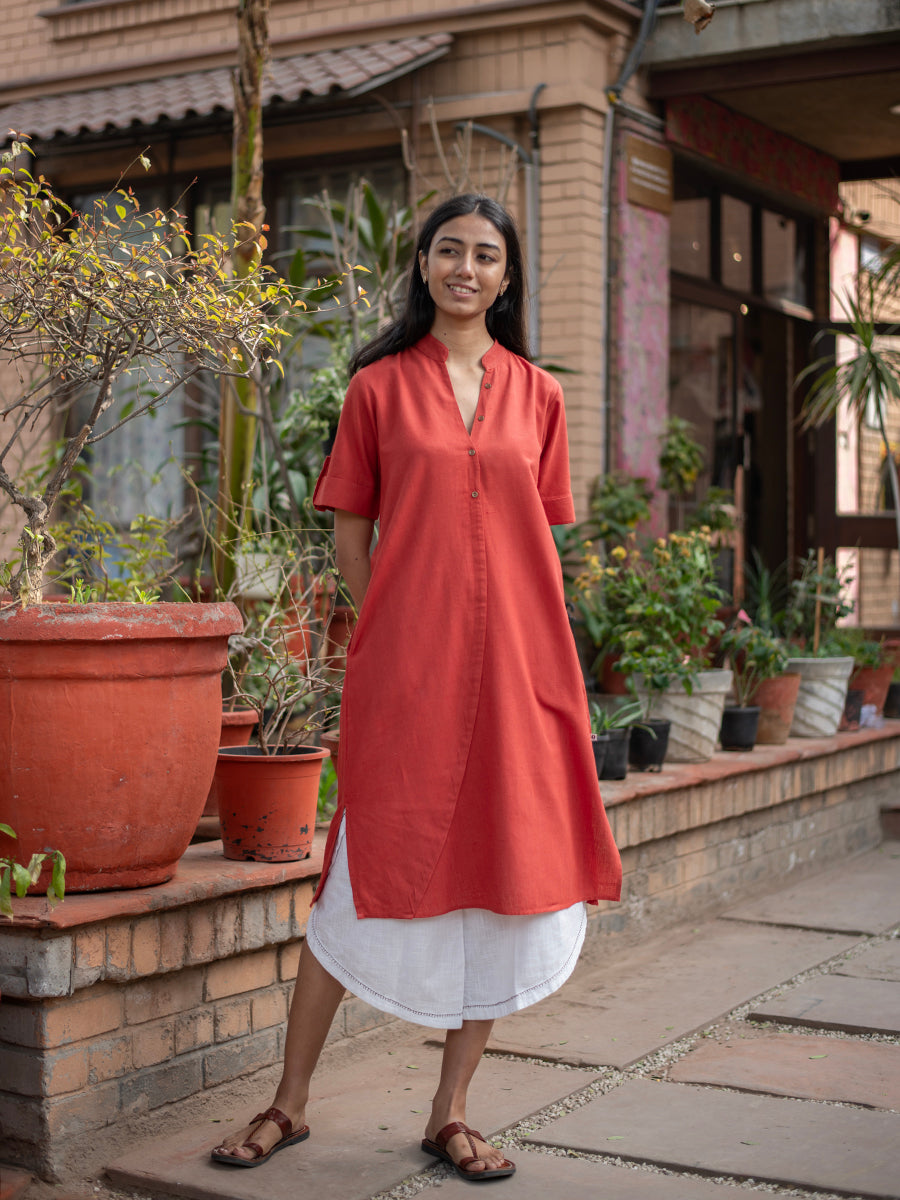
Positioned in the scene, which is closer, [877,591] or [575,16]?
[575,16]

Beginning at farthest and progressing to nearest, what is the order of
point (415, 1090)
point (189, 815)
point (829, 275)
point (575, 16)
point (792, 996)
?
point (829, 275) → point (575, 16) → point (792, 996) → point (415, 1090) → point (189, 815)

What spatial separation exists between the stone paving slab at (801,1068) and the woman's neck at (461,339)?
1.80 m

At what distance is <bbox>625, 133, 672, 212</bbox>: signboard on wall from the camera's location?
22.8 ft

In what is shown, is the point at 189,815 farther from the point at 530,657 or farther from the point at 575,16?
the point at 575,16

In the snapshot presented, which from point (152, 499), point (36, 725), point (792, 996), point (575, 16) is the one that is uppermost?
point (575, 16)

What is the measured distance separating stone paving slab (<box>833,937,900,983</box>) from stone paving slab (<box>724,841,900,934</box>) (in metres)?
0.21

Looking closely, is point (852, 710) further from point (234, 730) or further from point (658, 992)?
point (234, 730)

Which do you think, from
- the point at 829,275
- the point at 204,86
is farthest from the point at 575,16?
the point at 829,275

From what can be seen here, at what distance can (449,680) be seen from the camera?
2.81 m

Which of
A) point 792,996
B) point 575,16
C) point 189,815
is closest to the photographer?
point 189,815

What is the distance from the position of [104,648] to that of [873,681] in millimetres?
5137

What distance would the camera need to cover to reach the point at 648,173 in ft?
23.3

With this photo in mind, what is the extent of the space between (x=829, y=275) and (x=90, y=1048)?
24.8 ft

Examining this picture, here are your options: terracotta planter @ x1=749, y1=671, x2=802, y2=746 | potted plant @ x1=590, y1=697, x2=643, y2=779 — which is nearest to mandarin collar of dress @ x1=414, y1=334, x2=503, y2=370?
potted plant @ x1=590, y1=697, x2=643, y2=779
